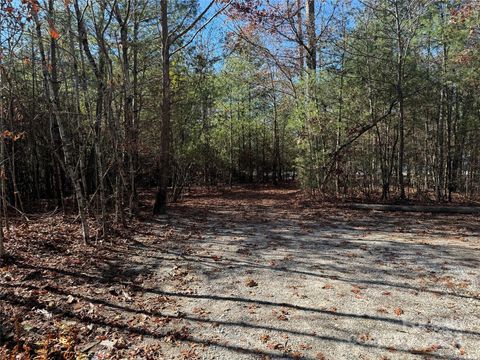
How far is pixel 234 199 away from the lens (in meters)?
9.59

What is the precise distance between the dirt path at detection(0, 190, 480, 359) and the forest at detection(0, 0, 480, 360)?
0.02 m

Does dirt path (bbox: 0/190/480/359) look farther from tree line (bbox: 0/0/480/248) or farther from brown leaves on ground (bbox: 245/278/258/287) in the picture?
tree line (bbox: 0/0/480/248)

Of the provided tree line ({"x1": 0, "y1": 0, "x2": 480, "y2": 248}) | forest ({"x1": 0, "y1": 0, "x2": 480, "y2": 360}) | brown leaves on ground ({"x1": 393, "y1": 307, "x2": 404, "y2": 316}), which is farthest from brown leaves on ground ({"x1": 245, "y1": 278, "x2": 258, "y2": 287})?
tree line ({"x1": 0, "y1": 0, "x2": 480, "y2": 248})

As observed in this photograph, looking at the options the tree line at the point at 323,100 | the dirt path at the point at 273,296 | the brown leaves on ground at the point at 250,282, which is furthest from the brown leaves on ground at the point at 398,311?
the tree line at the point at 323,100

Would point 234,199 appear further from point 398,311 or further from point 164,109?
point 398,311

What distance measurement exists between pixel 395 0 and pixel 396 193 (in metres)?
4.81

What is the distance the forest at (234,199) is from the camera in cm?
247

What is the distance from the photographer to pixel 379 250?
4.25 metres

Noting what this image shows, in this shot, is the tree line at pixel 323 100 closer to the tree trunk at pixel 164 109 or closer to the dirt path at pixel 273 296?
the tree trunk at pixel 164 109

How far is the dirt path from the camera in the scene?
2.25 meters

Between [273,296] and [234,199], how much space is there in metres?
6.64

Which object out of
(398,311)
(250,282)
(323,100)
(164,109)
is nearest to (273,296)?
(250,282)

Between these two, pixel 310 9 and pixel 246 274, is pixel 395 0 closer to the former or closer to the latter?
pixel 310 9

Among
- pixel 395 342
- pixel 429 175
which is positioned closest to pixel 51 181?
pixel 395 342
